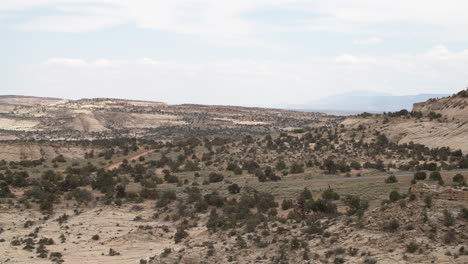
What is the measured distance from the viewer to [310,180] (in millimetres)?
39219

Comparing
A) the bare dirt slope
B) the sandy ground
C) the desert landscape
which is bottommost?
the sandy ground

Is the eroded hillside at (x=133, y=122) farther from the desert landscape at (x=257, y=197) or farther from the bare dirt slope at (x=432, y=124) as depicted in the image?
the bare dirt slope at (x=432, y=124)

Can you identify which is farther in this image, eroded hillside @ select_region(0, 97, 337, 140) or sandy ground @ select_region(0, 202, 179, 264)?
eroded hillside @ select_region(0, 97, 337, 140)

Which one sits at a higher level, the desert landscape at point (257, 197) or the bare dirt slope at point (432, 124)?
the bare dirt slope at point (432, 124)

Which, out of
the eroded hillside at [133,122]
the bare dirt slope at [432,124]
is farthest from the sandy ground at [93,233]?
the eroded hillside at [133,122]

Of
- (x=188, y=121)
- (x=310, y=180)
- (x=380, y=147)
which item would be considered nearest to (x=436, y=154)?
(x=380, y=147)

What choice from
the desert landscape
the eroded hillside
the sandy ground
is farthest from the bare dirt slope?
the eroded hillside

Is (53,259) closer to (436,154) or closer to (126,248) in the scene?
(126,248)

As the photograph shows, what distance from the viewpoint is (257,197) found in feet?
107

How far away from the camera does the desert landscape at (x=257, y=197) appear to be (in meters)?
20.8

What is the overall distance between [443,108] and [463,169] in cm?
2158

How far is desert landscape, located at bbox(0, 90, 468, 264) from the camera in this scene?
819 inches

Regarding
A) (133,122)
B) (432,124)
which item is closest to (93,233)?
(432,124)

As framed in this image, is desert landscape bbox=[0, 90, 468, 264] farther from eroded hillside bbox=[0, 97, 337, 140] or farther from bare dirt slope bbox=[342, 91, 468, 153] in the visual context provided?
eroded hillside bbox=[0, 97, 337, 140]
